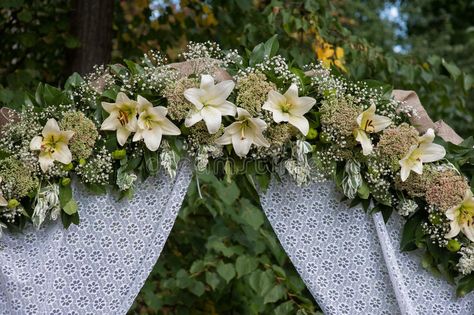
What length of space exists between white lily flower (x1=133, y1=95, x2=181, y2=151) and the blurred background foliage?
0.85 meters

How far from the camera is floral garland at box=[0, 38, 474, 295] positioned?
1.77 metres

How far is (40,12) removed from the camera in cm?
321

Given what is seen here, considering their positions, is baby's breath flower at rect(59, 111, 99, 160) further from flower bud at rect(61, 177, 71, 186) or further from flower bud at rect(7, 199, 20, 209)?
flower bud at rect(7, 199, 20, 209)

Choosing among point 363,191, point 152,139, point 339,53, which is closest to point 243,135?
A: point 152,139

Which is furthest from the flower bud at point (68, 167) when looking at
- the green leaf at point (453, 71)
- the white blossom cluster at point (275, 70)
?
the green leaf at point (453, 71)

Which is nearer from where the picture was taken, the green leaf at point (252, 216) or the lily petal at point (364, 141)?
the lily petal at point (364, 141)

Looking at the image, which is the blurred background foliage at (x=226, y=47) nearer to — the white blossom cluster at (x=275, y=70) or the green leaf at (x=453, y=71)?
the green leaf at (x=453, y=71)

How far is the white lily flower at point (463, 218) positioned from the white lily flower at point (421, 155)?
128mm

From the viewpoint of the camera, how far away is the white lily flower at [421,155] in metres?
1.79

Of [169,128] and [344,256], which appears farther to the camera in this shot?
[344,256]

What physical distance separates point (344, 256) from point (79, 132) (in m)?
0.82

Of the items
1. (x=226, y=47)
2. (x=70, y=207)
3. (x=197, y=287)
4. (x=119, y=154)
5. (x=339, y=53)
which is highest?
(x=119, y=154)

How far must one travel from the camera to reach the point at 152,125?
5.88 feet

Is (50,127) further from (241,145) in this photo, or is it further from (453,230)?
(453,230)
